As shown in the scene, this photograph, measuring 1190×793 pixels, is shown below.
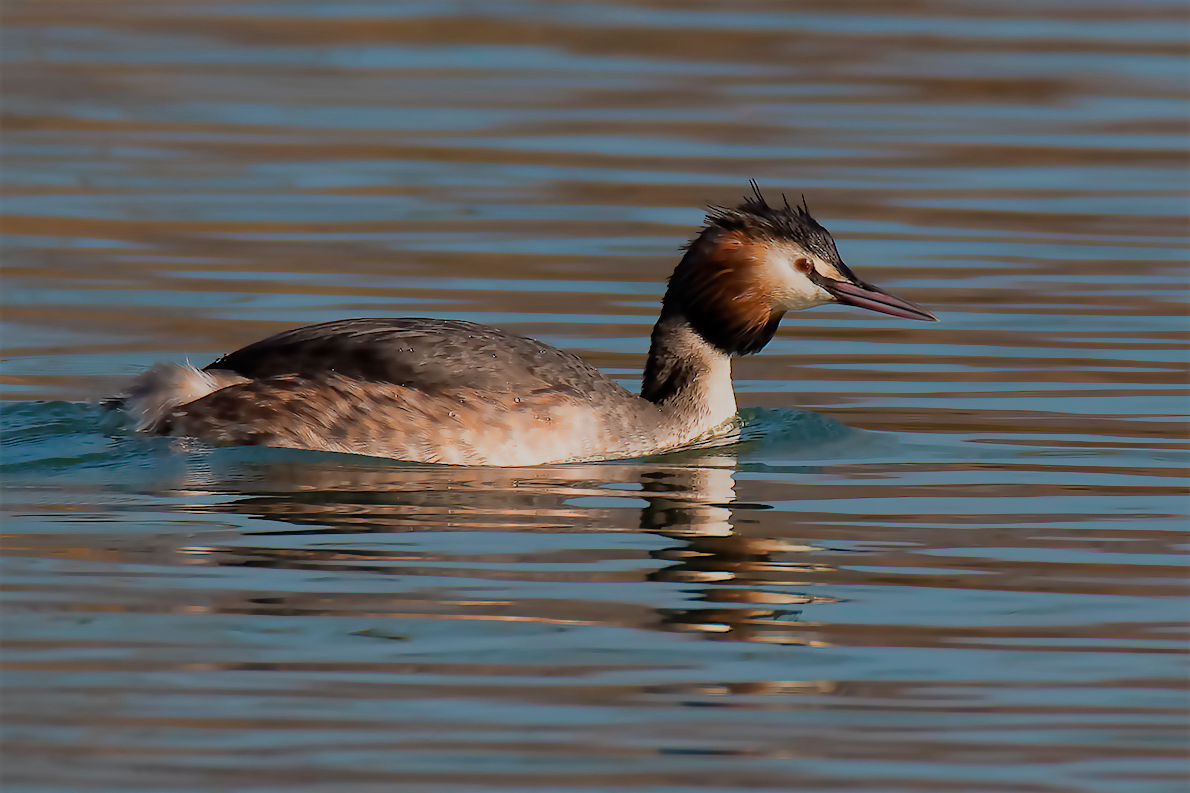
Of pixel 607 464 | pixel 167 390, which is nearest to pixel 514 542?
pixel 607 464

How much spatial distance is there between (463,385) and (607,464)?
Answer: 2.49 ft

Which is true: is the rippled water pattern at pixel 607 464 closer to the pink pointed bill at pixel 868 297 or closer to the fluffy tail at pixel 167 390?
the fluffy tail at pixel 167 390

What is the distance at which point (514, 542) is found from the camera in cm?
820

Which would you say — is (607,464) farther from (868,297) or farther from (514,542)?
(514,542)

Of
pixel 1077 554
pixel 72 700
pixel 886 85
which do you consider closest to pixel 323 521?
pixel 72 700

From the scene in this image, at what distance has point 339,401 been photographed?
9.77 meters

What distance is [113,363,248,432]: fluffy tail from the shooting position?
9883mm

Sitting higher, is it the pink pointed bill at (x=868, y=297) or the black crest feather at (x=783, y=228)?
the black crest feather at (x=783, y=228)

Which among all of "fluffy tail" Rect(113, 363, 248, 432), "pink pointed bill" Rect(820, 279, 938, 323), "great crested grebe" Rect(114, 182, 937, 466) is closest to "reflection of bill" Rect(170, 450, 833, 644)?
"great crested grebe" Rect(114, 182, 937, 466)

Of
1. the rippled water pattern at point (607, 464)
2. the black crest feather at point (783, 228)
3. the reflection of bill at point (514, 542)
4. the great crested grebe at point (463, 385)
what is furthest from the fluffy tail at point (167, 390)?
the black crest feather at point (783, 228)

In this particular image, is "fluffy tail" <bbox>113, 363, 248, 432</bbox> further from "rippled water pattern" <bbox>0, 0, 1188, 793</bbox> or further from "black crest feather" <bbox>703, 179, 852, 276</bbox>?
"black crest feather" <bbox>703, 179, 852, 276</bbox>

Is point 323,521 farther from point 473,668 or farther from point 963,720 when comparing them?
point 963,720

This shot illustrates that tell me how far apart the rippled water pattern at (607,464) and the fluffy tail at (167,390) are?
14 centimetres

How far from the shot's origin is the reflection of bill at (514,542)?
7.29m
